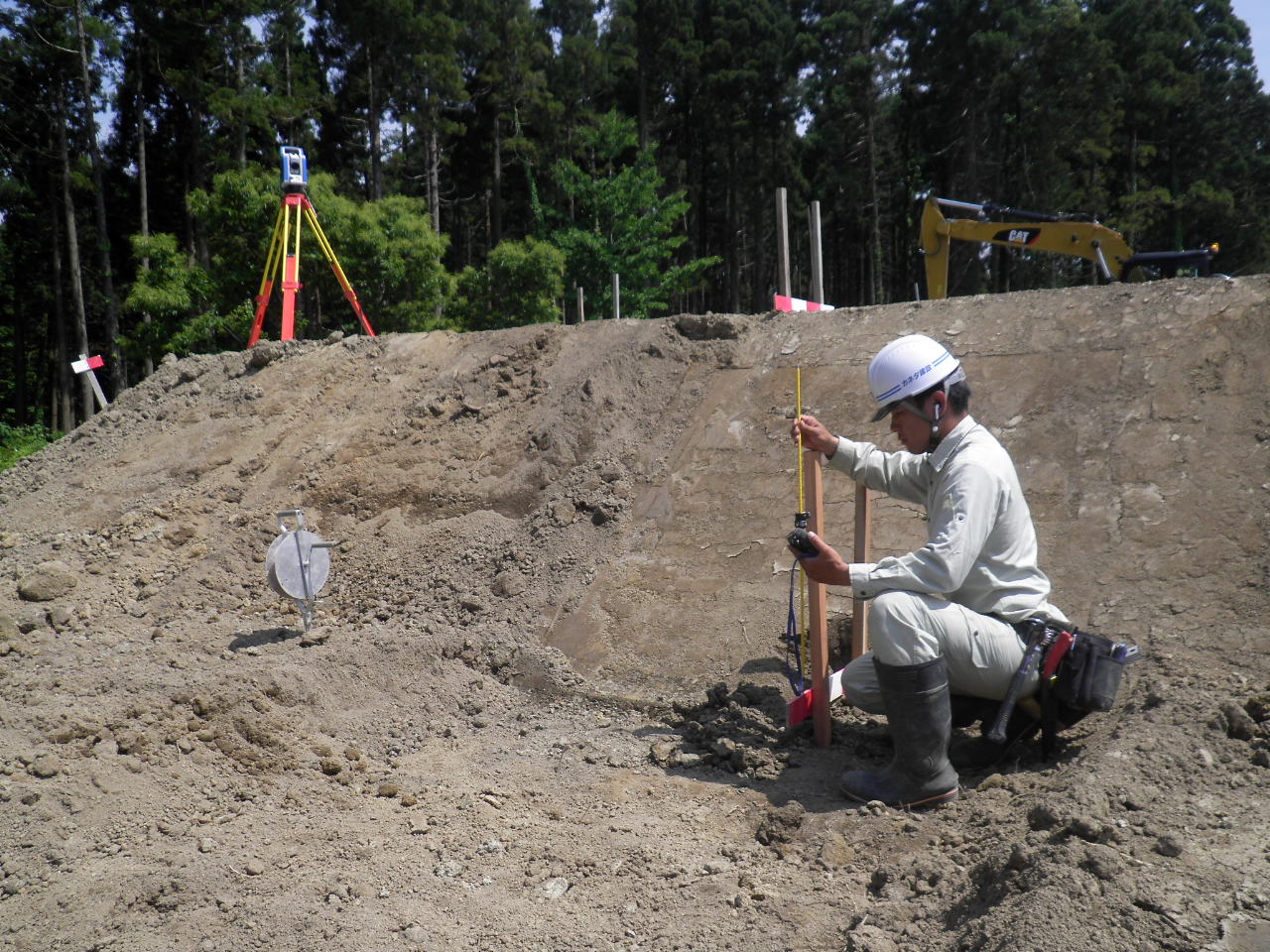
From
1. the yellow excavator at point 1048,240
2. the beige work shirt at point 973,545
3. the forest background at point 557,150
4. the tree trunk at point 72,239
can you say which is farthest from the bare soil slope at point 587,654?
the tree trunk at point 72,239

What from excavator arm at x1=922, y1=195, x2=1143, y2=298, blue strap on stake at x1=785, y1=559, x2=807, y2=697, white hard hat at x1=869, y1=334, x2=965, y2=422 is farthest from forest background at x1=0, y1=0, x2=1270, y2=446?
white hard hat at x1=869, y1=334, x2=965, y2=422

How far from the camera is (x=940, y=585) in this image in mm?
3418

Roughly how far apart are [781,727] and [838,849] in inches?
45.5

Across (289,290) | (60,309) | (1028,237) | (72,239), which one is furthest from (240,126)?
(1028,237)

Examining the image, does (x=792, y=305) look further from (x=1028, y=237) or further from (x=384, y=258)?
(x=384, y=258)

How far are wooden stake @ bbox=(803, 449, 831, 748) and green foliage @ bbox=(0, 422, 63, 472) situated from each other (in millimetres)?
14437

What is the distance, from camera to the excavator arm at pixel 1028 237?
9188mm

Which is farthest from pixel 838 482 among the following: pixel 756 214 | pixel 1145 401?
pixel 756 214

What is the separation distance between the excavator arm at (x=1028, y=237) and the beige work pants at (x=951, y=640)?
253 inches

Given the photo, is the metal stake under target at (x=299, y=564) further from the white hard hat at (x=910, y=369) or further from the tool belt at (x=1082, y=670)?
the tool belt at (x=1082, y=670)

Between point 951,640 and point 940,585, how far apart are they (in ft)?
0.71

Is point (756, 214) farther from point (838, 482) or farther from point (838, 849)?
point (838, 849)

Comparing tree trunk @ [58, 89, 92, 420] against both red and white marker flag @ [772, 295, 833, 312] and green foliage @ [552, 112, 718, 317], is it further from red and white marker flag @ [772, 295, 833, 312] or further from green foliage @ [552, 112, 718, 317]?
red and white marker flag @ [772, 295, 833, 312]

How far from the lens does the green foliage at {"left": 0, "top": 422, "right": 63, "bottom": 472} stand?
50.6 feet
